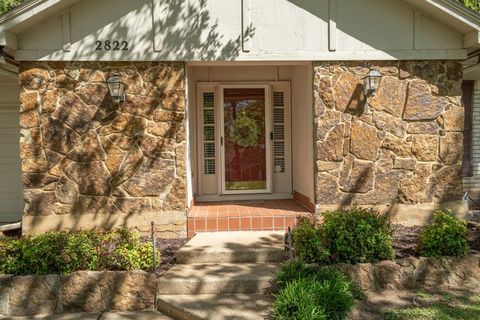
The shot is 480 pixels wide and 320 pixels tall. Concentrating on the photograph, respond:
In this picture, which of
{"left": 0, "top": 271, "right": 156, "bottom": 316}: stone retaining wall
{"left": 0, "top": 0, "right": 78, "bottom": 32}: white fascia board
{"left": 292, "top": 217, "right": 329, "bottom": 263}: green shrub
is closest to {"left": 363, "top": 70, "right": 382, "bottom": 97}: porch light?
{"left": 292, "top": 217, "right": 329, "bottom": 263}: green shrub

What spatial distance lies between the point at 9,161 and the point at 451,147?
8.01 m

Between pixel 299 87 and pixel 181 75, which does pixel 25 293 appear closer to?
pixel 181 75

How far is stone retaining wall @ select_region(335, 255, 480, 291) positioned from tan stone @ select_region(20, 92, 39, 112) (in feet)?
15.7

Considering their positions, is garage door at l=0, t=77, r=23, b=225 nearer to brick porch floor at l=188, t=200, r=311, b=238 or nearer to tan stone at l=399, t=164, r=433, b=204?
brick porch floor at l=188, t=200, r=311, b=238

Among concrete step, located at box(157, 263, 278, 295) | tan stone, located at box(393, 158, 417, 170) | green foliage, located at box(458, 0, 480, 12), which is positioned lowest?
concrete step, located at box(157, 263, 278, 295)

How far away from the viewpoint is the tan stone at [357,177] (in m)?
5.98

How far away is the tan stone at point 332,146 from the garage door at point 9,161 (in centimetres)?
582

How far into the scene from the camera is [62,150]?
568cm

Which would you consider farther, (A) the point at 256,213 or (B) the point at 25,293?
(A) the point at 256,213

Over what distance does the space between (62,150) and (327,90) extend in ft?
13.5

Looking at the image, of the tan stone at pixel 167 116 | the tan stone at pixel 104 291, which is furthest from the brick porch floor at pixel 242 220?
the tan stone at pixel 104 291

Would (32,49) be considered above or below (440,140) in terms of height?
above

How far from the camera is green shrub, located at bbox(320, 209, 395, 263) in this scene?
14.0ft

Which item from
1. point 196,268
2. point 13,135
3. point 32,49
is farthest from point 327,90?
point 13,135
